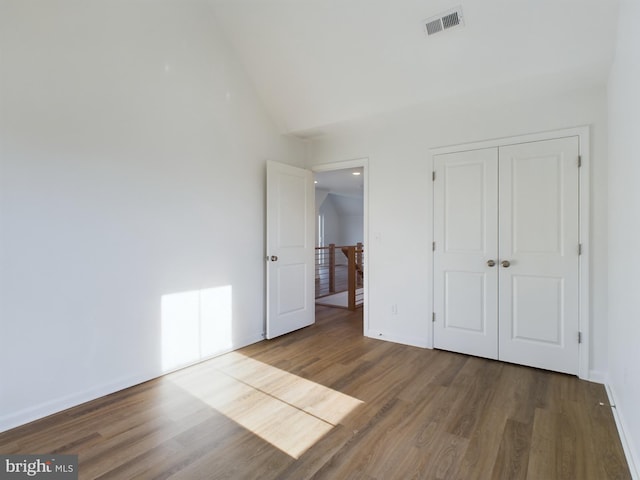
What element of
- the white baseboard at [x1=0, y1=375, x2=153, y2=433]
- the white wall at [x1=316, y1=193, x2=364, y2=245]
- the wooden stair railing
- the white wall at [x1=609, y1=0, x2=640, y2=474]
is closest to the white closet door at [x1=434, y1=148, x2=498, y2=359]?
the white wall at [x1=609, y1=0, x2=640, y2=474]

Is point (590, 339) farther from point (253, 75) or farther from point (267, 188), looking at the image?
point (253, 75)

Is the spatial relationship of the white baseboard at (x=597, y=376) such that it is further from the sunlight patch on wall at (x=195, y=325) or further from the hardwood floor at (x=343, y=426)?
the sunlight patch on wall at (x=195, y=325)

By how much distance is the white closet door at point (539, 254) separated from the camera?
2848mm

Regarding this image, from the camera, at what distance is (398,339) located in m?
3.76

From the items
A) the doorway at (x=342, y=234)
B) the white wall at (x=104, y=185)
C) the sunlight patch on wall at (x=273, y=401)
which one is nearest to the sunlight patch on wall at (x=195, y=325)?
the white wall at (x=104, y=185)

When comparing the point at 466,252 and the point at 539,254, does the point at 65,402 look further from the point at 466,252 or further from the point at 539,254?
the point at 539,254

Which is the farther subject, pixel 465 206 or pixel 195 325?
pixel 465 206

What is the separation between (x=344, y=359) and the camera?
3.27m

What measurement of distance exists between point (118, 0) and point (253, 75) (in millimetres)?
1345

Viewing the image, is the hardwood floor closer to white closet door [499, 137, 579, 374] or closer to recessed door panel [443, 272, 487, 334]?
white closet door [499, 137, 579, 374]

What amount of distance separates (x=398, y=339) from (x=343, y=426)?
1.80 metres

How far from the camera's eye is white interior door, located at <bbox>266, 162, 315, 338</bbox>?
12.6 feet

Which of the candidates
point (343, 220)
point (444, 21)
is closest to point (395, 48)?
point (444, 21)

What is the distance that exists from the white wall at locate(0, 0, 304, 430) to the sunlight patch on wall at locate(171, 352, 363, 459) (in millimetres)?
505
